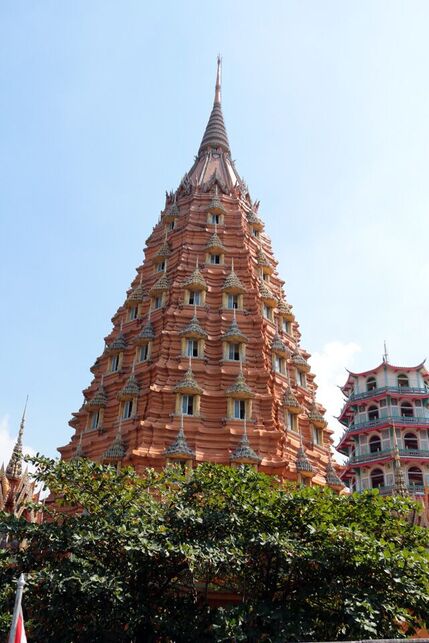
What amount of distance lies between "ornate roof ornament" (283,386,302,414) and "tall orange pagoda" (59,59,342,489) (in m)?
0.06

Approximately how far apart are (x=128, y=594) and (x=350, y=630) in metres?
5.48

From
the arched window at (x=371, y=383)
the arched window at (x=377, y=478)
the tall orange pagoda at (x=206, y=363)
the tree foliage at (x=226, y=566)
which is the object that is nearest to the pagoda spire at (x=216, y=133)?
the tall orange pagoda at (x=206, y=363)

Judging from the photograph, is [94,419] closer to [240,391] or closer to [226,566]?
[240,391]

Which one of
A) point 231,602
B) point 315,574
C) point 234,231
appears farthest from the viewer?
point 234,231

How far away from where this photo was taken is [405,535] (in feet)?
55.8

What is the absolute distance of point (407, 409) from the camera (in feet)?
168

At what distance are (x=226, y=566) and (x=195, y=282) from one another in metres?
18.0

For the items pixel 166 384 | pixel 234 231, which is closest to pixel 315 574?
pixel 166 384

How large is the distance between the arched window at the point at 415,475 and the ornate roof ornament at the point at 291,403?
72.7ft

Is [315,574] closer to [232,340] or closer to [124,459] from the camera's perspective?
[124,459]

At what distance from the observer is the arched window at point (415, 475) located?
4778cm

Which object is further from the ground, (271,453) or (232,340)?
(232,340)

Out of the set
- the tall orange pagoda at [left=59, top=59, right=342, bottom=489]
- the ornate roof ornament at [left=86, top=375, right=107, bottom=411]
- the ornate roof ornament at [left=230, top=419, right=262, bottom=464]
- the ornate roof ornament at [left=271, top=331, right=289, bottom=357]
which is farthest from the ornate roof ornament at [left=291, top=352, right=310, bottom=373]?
the ornate roof ornament at [left=86, top=375, right=107, bottom=411]

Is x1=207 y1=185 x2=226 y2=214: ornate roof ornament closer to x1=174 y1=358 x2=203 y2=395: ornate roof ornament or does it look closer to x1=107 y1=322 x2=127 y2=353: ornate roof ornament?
x1=107 y1=322 x2=127 y2=353: ornate roof ornament
